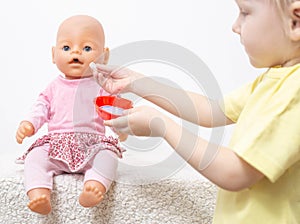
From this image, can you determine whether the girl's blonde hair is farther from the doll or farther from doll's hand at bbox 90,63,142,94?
the doll

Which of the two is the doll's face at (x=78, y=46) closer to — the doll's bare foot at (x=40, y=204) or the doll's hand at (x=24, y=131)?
the doll's hand at (x=24, y=131)

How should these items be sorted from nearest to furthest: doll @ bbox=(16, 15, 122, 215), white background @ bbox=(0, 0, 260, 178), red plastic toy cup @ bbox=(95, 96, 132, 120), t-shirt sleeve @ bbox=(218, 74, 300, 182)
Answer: t-shirt sleeve @ bbox=(218, 74, 300, 182) < red plastic toy cup @ bbox=(95, 96, 132, 120) < doll @ bbox=(16, 15, 122, 215) < white background @ bbox=(0, 0, 260, 178)

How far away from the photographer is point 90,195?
1026 millimetres

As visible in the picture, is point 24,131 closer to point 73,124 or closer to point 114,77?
point 73,124

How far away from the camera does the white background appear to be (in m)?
1.82

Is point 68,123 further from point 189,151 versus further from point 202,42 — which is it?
point 202,42

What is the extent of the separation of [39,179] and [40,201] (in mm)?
54

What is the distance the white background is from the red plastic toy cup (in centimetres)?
81

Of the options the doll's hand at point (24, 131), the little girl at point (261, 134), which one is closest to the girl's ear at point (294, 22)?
the little girl at point (261, 134)

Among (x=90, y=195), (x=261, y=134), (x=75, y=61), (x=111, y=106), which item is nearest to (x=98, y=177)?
(x=90, y=195)

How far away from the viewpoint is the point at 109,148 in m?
1.12

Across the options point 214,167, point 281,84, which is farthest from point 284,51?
point 214,167

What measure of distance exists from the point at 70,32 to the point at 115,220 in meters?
0.41

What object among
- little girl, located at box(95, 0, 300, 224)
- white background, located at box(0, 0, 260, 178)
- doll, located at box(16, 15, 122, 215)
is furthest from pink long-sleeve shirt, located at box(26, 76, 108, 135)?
white background, located at box(0, 0, 260, 178)
